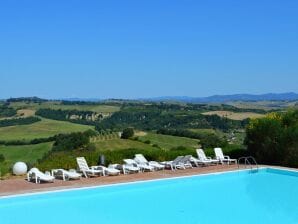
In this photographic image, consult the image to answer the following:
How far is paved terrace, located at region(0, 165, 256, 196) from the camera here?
37.6ft

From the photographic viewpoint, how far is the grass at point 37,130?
6622 cm

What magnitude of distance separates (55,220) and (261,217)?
14.1 ft

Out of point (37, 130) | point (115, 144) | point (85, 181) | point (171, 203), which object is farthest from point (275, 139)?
→ point (37, 130)

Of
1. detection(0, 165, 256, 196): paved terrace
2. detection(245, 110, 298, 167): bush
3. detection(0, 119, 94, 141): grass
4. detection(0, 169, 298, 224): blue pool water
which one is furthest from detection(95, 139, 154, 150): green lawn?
detection(0, 169, 298, 224): blue pool water

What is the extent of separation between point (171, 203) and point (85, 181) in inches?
118

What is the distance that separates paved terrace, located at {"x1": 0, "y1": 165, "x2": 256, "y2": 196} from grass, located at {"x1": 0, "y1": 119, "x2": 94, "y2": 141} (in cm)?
5181

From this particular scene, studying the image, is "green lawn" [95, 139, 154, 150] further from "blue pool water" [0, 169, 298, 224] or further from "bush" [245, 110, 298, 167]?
"blue pool water" [0, 169, 298, 224]

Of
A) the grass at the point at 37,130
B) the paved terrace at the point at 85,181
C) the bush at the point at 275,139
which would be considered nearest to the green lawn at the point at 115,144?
the grass at the point at 37,130

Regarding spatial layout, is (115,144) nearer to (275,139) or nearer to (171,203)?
(275,139)

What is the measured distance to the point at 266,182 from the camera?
13539 mm

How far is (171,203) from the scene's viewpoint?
428 inches

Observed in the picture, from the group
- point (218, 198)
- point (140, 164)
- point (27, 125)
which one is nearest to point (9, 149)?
point (27, 125)

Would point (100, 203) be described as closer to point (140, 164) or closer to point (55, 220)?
point (55, 220)

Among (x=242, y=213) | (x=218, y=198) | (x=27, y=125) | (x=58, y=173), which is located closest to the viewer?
(x=242, y=213)
